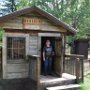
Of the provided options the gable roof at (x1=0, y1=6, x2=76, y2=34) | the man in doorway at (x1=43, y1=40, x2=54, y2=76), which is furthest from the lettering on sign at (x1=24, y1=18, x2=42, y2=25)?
the man in doorway at (x1=43, y1=40, x2=54, y2=76)

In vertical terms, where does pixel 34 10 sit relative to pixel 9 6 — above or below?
below

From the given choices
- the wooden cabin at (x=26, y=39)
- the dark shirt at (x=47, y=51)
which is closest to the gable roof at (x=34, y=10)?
the wooden cabin at (x=26, y=39)

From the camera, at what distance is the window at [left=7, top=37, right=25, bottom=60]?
472 inches

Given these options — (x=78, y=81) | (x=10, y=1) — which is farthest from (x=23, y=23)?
(x=10, y=1)

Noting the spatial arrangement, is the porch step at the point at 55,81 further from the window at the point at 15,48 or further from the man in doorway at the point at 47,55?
the window at the point at 15,48

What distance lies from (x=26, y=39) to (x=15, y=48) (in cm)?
65

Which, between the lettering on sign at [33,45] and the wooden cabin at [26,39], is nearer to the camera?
the wooden cabin at [26,39]

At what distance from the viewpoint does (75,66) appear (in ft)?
44.0

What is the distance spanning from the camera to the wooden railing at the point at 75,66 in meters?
12.5

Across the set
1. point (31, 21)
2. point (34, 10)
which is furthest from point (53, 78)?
point (34, 10)

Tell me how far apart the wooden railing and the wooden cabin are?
72cm

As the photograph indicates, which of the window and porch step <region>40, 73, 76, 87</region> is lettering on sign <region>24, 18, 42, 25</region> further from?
porch step <region>40, 73, 76, 87</region>

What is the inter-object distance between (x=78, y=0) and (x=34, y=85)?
12.4 m

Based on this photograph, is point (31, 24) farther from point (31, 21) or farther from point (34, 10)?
point (34, 10)
